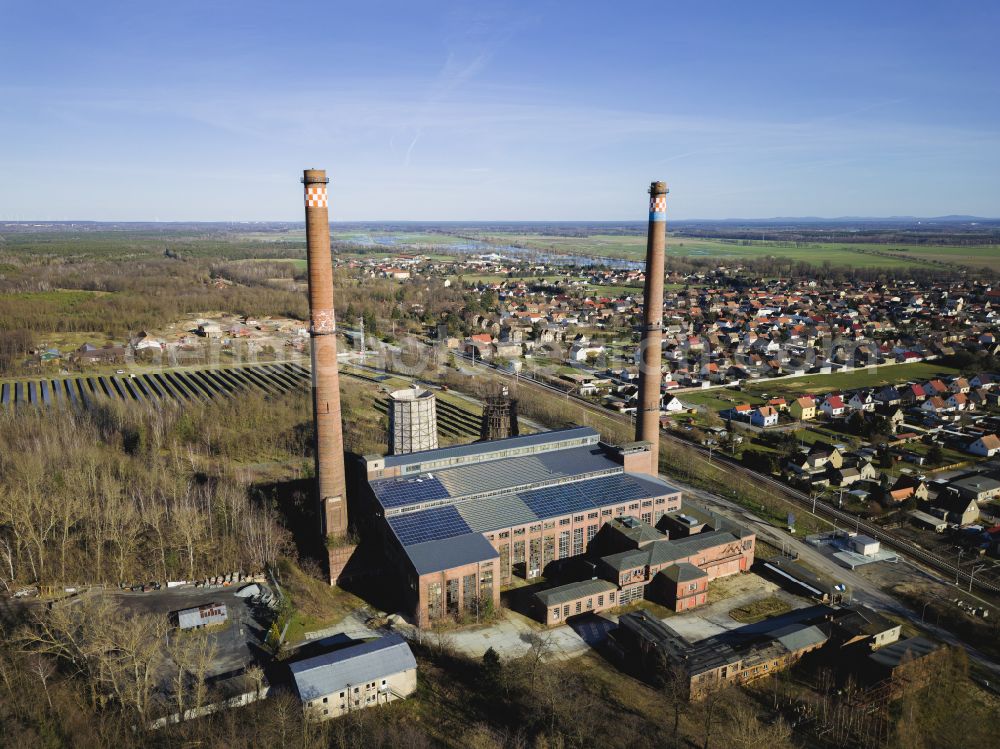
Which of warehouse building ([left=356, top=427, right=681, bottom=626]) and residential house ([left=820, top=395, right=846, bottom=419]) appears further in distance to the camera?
residential house ([left=820, top=395, right=846, bottom=419])

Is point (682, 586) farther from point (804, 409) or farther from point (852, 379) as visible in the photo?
point (852, 379)

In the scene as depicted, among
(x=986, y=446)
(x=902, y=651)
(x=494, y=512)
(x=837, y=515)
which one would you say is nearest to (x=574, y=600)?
(x=494, y=512)

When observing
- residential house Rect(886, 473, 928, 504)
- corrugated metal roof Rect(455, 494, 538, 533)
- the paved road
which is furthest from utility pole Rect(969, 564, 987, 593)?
corrugated metal roof Rect(455, 494, 538, 533)

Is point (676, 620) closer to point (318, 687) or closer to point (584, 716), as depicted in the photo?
point (584, 716)

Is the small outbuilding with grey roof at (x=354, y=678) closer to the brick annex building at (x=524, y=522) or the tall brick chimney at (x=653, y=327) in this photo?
the brick annex building at (x=524, y=522)

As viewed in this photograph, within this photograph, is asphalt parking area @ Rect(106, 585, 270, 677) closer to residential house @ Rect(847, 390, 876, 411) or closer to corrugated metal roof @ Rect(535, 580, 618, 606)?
corrugated metal roof @ Rect(535, 580, 618, 606)

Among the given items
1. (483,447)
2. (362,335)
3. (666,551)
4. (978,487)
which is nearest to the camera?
(666,551)
